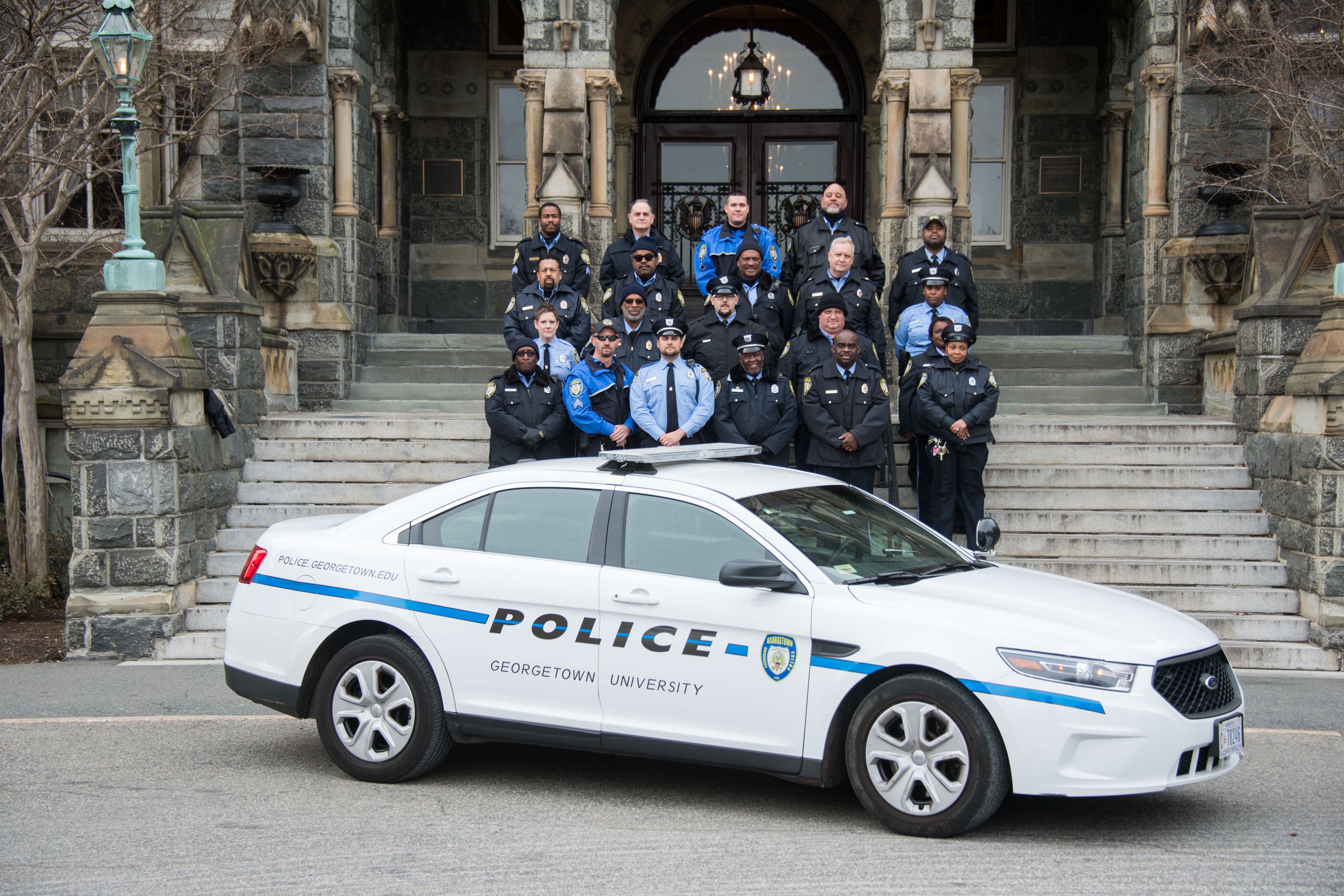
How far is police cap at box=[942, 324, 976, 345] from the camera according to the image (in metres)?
9.32

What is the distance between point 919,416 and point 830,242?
2138mm

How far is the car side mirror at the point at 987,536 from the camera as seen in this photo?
6578mm

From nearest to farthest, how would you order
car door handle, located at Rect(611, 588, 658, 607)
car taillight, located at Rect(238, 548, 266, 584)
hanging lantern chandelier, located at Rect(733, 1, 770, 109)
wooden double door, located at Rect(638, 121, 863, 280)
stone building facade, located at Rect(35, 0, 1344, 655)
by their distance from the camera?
1. car door handle, located at Rect(611, 588, 658, 607)
2. car taillight, located at Rect(238, 548, 266, 584)
3. stone building facade, located at Rect(35, 0, 1344, 655)
4. hanging lantern chandelier, located at Rect(733, 1, 770, 109)
5. wooden double door, located at Rect(638, 121, 863, 280)

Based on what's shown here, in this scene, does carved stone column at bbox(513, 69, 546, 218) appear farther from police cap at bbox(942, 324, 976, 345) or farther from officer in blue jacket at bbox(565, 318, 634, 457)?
police cap at bbox(942, 324, 976, 345)

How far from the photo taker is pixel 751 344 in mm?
9227

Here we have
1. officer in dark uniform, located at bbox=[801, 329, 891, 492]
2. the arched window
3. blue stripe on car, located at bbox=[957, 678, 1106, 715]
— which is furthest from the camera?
the arched window

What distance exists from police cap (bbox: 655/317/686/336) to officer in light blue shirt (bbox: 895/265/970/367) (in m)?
1.83

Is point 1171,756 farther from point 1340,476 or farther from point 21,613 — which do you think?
point 21,613

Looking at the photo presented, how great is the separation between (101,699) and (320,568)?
8.79 feet

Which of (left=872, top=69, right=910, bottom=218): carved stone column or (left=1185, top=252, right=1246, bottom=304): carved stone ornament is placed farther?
(left=872, top=69, right=910, bottom=218): carved stone column

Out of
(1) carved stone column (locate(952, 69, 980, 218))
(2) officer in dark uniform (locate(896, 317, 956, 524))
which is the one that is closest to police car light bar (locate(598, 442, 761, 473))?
(2) officer in dark uniform (locate(896, 317, 956, 524))

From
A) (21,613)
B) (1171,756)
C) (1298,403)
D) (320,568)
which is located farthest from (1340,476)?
(21,613)

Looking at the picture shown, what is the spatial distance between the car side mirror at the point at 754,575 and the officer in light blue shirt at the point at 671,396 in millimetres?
3925

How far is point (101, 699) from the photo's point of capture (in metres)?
8.02
